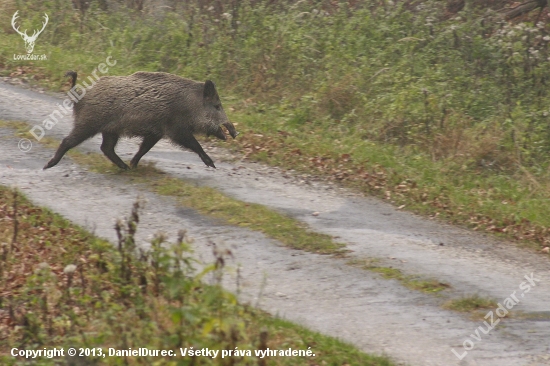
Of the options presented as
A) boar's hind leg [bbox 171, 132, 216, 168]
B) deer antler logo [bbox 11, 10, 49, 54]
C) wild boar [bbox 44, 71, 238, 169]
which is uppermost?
deer antler logo [bbox 11, 10, 49, 54]

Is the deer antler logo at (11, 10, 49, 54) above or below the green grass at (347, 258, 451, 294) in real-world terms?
above

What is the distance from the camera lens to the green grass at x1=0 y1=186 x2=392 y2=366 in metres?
5.32

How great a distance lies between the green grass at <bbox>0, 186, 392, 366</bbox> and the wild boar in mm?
2704

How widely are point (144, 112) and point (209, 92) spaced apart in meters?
0.98

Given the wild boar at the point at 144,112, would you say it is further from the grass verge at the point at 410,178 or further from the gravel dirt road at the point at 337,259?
the grass verge at the point at 410,178

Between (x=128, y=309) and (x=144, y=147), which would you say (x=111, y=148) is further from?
(x=128, y=309)

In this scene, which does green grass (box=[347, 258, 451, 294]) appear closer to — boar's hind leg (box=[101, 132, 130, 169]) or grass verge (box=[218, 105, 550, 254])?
grass verge (box=[218, 105, 550, 254])

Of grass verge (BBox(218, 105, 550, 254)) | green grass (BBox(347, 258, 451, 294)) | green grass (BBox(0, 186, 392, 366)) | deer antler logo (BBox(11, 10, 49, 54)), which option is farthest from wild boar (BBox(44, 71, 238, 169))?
deer antler logo (BBox(11, 10, 49, 54))

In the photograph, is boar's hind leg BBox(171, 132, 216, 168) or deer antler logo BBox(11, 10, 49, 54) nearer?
boar's hind leg BBox(171, 132, 216, 168)

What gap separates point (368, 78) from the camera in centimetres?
1483

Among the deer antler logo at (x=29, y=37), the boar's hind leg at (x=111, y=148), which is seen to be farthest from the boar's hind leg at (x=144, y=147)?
the deer antler logo at (x=29, y=37)

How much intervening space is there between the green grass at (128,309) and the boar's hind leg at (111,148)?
9.48 feet

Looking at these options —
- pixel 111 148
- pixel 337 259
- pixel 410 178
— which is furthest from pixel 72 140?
pixel 410 178

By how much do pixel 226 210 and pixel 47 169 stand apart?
2.96 metres
